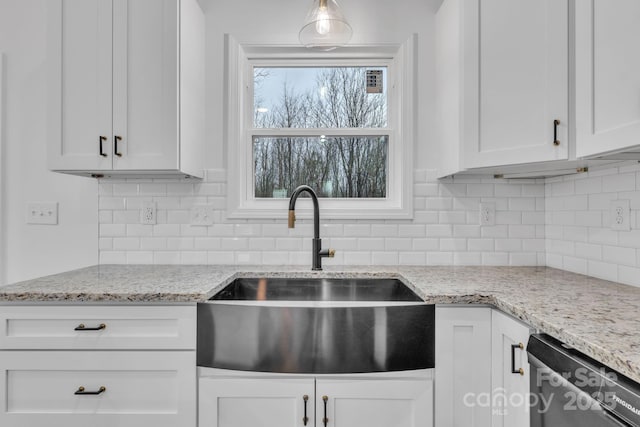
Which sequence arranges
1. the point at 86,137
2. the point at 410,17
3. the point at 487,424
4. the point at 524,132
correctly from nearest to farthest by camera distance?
1. the point at 487,424
2. the point at 524,132
3. the point at 86,137
4. the point at 410,17

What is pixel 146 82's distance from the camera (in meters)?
1.68

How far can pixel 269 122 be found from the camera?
216 cm

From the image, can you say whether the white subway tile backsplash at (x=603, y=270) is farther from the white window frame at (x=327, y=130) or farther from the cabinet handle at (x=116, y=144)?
the cabinet handle at (x=116, y=144)

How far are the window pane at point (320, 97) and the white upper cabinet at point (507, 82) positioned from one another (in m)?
0.49

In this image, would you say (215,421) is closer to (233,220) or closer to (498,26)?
(233,220)

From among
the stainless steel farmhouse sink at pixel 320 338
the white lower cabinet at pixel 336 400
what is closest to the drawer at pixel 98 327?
the stainless steel farmhouse sink at pixel 320 338

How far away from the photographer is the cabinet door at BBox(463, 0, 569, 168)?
1.35 m

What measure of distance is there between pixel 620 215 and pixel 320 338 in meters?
1.33

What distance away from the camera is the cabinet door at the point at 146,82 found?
1665 millimetres

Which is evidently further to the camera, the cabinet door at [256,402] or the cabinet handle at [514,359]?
the cabinet door at [256,402]

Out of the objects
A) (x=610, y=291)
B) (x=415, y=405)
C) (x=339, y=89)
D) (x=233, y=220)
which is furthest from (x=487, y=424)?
(x=339, y=89)

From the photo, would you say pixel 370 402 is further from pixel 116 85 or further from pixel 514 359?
pixel 116 85

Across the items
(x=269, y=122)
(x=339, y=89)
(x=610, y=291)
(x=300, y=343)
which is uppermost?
(x=339, y=89)

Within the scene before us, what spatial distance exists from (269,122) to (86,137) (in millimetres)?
942
